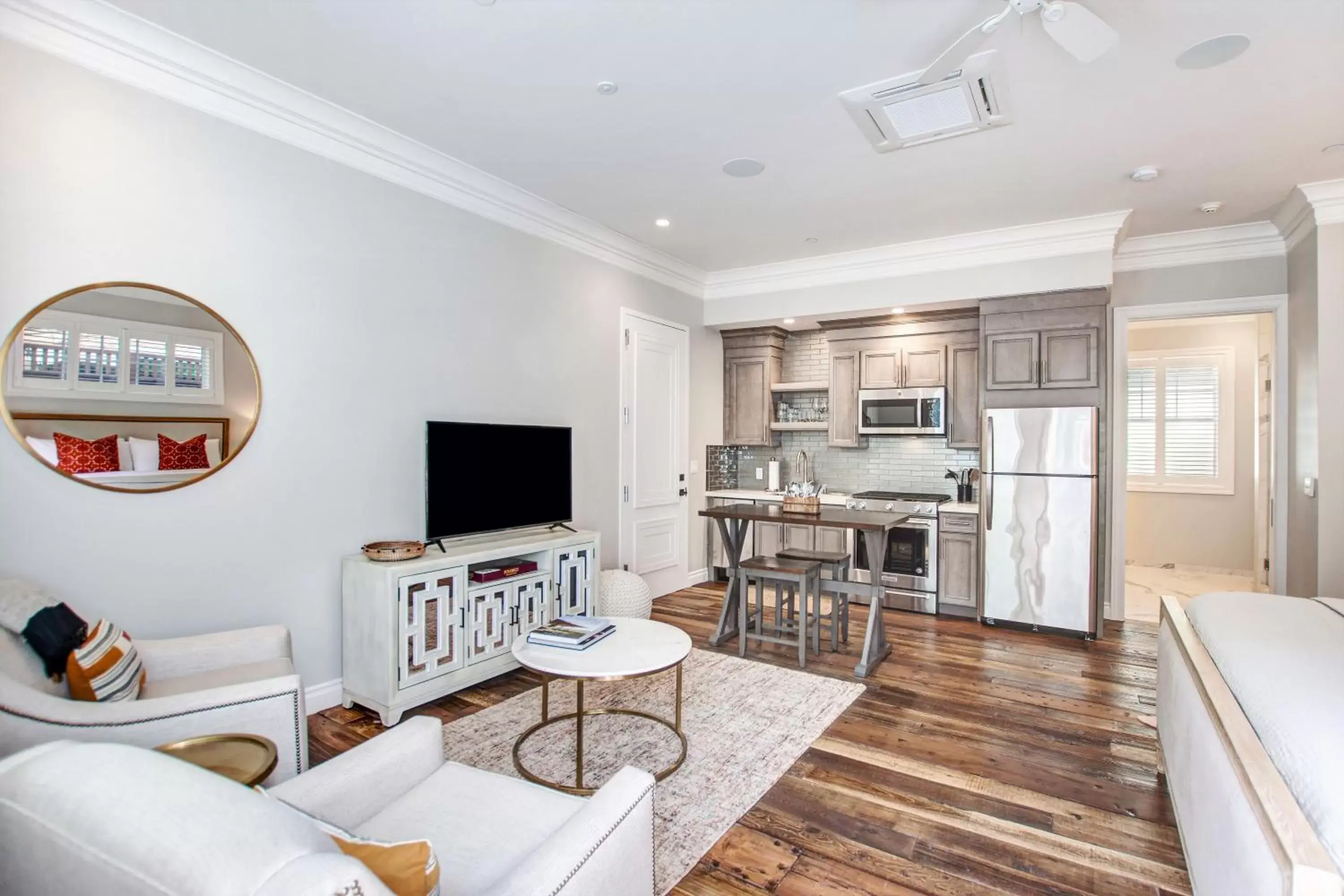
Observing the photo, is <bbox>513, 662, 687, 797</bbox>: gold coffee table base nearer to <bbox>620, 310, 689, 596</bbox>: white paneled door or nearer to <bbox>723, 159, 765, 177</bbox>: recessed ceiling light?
<bbox>620, 310, 689, 596</bbox>: white paneled door

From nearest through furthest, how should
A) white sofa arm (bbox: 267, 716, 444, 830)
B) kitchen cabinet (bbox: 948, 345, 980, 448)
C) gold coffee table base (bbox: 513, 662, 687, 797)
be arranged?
white sofa arm (bbox: 267, 716, 444, 830), gold coffee table base (bbox: 513, 662, 687, 797), kitchen cabinet (bbox: 948, 345, 980, 448)

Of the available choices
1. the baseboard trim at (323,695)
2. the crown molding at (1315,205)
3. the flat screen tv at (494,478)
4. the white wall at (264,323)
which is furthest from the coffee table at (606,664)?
the crown molding at (1315,205)

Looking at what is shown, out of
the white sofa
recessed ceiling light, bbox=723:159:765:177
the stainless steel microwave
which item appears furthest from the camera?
the stainless steel microwave

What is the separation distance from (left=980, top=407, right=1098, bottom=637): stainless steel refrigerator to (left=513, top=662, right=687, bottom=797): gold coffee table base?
3.08m

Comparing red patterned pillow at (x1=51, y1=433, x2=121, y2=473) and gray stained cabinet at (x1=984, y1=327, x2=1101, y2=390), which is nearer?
red patterned pillow at (x1=51, y1=433, x2=121, y2=473)

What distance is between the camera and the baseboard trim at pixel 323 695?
319cm

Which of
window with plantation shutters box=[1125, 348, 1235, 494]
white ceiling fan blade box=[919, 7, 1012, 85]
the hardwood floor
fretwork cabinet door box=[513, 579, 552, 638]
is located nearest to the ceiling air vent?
white ceiling fan blade box=[919, 7, 1012, 85]

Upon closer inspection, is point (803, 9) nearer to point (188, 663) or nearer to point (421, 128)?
point (421, 128)

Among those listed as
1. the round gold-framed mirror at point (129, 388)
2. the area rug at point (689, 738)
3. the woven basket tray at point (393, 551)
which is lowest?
the area rug at point (689, 738)

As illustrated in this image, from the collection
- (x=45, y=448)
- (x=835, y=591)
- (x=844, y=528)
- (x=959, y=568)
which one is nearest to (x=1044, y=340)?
(x=959, y=568)

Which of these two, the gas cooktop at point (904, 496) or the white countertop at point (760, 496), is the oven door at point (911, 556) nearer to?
the gas cooktop at point (904, 496)

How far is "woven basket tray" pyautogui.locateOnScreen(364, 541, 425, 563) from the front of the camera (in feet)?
10.5

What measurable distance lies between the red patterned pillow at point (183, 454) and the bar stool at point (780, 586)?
291cm

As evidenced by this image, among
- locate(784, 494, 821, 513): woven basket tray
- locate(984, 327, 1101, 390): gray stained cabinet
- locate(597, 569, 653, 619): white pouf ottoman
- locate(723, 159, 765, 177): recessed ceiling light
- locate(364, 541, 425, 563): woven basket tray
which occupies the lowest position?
locate(597, 569, 653, 619): white pouf ottoman
